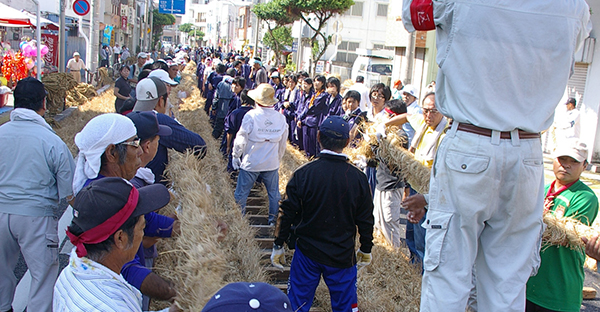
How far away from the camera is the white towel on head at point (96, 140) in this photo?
2.78 m

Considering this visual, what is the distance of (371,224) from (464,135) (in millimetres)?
1528

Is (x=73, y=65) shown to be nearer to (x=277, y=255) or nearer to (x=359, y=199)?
(x=277, y=255)

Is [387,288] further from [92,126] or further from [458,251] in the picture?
[92,126]

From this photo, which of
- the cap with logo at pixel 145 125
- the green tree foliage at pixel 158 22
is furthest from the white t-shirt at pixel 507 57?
the green tree foliage at pixel 158 22

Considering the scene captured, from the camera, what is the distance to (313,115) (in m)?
9.55

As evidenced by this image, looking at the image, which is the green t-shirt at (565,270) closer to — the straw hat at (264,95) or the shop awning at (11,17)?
the straw hat at (264,95)

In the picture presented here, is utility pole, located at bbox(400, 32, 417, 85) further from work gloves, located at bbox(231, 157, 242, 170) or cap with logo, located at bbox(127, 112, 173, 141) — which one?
cap with logo, located at bbox(127, 112, 173, 141)

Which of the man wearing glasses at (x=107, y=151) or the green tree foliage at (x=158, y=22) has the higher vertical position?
the green tree foliage at (x=158, y=22)

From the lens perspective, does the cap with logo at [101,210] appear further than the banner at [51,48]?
No

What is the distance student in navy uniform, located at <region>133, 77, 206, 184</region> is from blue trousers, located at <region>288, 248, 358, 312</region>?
4.62ft

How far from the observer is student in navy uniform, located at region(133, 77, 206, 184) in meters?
4.27

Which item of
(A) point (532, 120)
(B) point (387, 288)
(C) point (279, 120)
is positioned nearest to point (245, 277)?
(B) point (387, 288)

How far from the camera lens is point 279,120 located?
632 cm

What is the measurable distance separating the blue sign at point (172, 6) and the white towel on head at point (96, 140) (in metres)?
54.3
